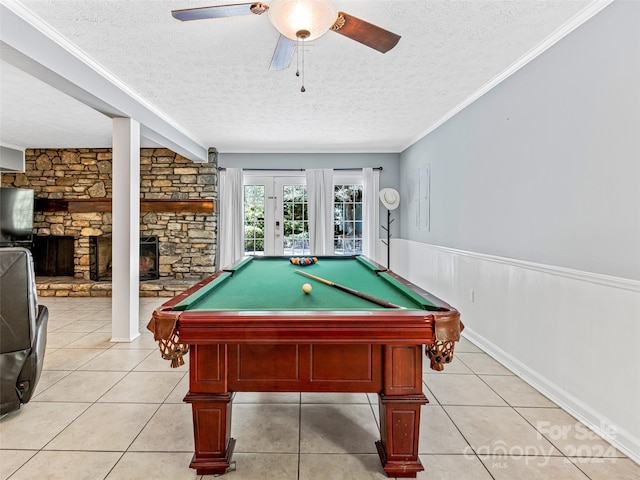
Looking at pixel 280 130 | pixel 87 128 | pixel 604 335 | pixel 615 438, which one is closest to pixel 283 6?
pixel 604 335

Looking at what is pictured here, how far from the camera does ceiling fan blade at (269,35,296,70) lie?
77.0 inches

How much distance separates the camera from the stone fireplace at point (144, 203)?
5.73 metres

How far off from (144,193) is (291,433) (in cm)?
519

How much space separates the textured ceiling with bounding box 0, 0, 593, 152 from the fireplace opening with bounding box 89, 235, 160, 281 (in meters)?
1.78

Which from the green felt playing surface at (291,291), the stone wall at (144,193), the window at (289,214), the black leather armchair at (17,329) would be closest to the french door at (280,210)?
the window at (289,214)

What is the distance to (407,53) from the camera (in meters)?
2.60

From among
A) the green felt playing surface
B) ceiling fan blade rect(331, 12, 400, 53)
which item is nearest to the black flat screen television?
the green felt playing surface

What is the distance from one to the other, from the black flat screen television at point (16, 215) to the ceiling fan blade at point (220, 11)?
17.9 feet

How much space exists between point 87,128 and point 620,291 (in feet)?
19.0

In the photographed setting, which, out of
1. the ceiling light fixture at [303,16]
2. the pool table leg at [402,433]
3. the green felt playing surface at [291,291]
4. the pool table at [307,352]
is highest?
the ceiling light fixture at [303,16]

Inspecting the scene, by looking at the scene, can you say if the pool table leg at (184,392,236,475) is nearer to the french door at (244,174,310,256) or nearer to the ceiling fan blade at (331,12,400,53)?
the ceiling fan blade at (331,12,400,53)

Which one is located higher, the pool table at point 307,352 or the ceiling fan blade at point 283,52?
the ceiling fan blade at point 283,52

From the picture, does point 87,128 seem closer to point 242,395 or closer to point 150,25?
point 150,25

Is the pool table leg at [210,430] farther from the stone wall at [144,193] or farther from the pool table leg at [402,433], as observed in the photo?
the stone wall at [144,193]
